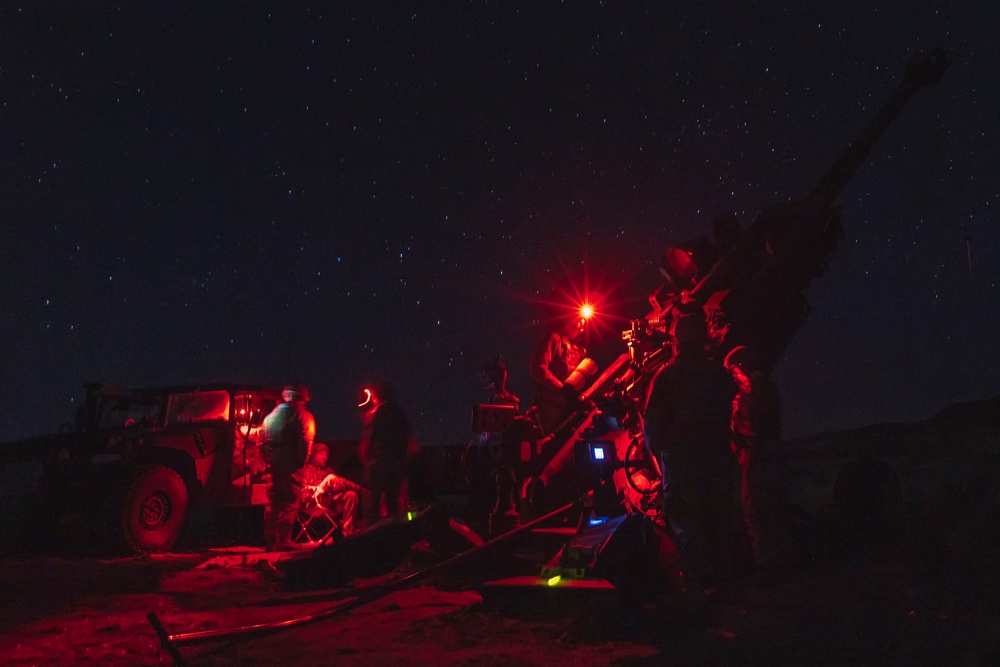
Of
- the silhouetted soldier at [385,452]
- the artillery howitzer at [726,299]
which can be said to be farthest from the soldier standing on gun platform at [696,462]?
the silhouetted soldier at [385,452]

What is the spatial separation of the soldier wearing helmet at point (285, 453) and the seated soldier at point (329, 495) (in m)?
0.14

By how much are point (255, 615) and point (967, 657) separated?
4.56 meters

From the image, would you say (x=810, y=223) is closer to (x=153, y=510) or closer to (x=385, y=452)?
(x=385, y=452)

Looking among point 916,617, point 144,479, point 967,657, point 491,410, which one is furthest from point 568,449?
point 144,479

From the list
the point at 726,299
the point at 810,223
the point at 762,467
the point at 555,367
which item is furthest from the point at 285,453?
the point at 810,223

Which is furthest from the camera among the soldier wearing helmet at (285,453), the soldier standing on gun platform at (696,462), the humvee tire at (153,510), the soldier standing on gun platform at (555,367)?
the humvee tire at (153,510)

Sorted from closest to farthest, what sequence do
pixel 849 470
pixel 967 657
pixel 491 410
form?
pixel 967 657 < pixel 849 470 < pixel 491 410

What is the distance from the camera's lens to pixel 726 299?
6.80 metres

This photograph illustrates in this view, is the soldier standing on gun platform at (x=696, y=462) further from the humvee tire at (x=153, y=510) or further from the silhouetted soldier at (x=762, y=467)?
the humvee tire at (x=153, y=510)

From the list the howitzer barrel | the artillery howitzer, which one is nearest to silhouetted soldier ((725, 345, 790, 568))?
the artillery howitzer

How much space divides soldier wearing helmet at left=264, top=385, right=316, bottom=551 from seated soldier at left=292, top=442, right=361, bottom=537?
0.14 m

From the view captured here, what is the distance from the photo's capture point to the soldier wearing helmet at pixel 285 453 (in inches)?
341

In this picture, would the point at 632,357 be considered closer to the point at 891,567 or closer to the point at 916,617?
the point at 891,567

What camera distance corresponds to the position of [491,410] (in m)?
7.89
